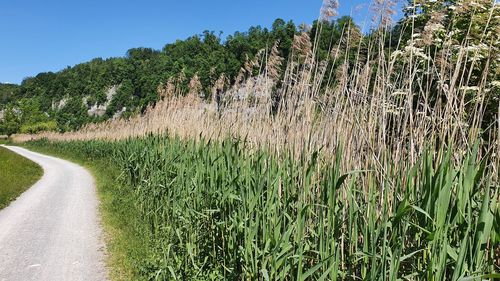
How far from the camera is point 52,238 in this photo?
7.72 m

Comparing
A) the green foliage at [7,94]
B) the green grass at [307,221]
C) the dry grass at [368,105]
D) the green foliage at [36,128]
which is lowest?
the green foliage at [36,128]

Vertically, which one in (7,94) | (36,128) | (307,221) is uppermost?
(307,221)

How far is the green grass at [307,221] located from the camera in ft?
7.13

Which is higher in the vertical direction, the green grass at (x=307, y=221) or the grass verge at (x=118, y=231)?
the green grass at (x=307, y=221)

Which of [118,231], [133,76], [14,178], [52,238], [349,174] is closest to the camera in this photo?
[349,174]

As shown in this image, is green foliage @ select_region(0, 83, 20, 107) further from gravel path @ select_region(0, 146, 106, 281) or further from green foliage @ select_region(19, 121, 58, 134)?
gravel path @ select_region(0, 146, 106, 281)

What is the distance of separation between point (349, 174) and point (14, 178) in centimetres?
1536

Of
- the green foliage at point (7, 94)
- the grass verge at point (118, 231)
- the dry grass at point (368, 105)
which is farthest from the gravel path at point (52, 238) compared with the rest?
the green foliage at point (7, 94)

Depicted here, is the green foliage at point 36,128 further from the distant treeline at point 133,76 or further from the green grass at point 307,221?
the green grass at point 307,221

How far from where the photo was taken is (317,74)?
439 cm

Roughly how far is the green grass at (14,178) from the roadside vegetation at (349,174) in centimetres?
613

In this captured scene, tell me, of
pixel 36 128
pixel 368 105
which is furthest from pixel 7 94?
pixel 368 105

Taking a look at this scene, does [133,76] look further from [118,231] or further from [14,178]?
[118,231]

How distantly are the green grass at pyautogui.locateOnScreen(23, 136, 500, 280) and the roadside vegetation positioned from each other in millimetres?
15
